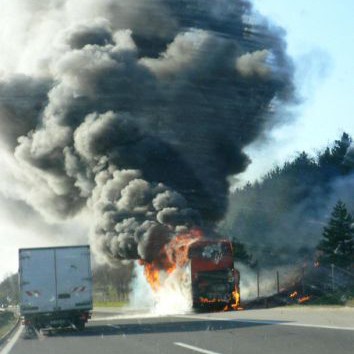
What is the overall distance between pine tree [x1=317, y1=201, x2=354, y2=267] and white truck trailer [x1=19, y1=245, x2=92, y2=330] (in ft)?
118

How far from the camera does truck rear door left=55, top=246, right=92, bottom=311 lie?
2258cm

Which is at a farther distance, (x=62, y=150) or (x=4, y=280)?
(x=4, y=280)

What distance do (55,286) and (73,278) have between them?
2.26 ft

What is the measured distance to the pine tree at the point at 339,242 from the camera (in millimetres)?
55719

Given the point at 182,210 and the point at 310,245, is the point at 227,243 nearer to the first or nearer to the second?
the point at 182,210

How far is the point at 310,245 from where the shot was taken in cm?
6588

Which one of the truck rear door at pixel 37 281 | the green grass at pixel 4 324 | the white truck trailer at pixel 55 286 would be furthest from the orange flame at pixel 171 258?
the truck rear door at pixel 37 281

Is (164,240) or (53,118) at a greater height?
(53,118)

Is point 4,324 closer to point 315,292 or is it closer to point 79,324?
point 79,324

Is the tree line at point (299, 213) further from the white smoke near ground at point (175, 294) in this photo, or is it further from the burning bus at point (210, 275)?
the burning bus at point (210, 275)

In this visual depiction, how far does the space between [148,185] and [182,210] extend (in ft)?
10.1

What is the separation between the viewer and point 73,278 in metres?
22.8

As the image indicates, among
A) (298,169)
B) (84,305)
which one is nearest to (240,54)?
(84,305)

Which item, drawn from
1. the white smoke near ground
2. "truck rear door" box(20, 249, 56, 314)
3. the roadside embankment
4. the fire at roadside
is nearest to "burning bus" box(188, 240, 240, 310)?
the white smoke near ground
